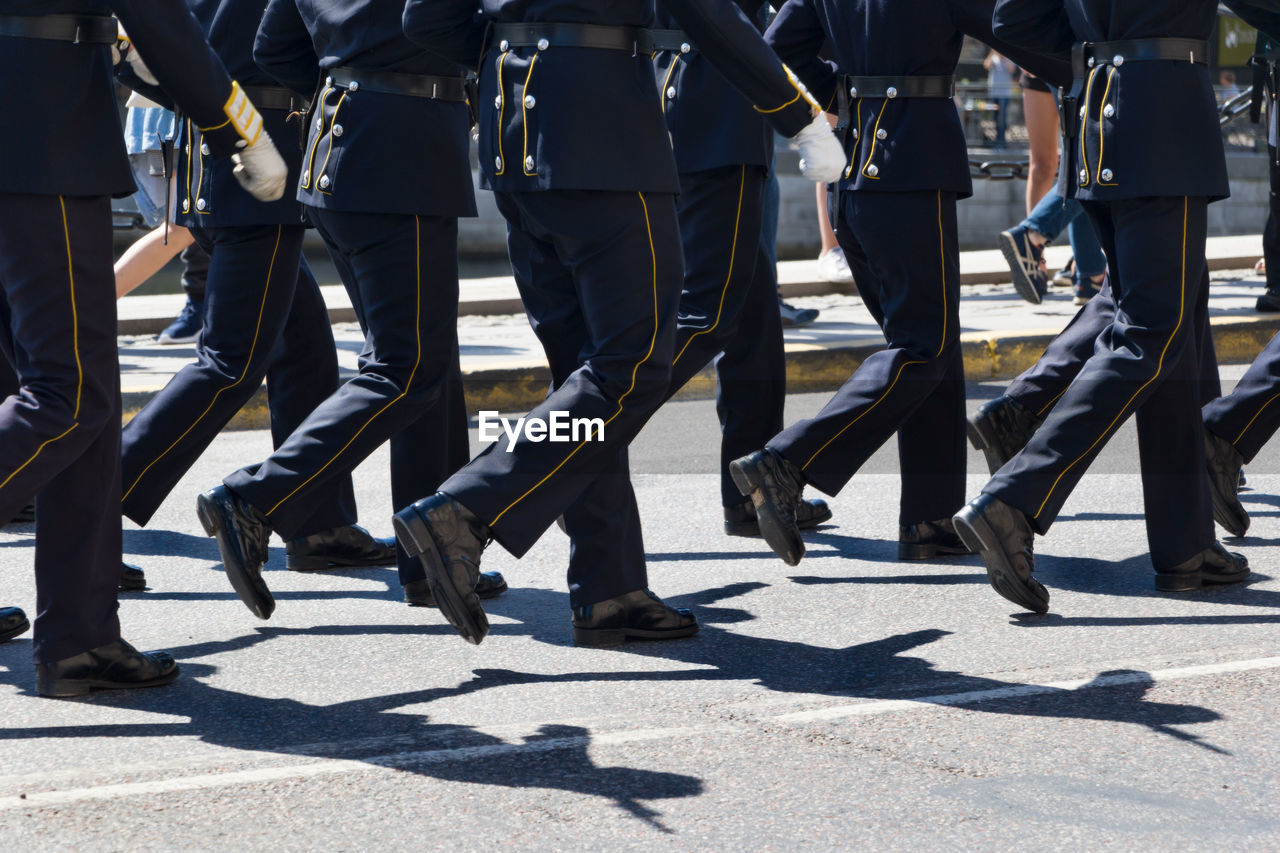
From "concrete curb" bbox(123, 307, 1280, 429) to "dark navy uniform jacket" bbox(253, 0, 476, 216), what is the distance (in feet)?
10.7

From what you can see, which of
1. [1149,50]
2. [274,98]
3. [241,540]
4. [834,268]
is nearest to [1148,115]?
[1149,50]

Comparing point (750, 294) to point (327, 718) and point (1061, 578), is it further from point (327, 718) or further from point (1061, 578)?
point (327, 718)

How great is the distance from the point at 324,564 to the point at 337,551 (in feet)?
0.16

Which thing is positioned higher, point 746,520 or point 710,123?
point 710,123

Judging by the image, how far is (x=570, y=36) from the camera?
411 centimetres

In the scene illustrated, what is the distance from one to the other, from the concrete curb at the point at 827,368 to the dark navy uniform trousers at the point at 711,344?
2186mm

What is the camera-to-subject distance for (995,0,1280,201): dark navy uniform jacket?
4566 millimetres

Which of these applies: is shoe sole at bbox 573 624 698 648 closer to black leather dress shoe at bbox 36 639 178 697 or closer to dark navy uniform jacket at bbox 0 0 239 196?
black leather dress shoe at bbox 36 639 178 697

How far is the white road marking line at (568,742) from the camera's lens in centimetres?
338

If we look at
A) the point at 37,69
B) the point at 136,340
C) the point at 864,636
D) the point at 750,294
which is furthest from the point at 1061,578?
the point at 136,340

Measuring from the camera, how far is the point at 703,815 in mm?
3252

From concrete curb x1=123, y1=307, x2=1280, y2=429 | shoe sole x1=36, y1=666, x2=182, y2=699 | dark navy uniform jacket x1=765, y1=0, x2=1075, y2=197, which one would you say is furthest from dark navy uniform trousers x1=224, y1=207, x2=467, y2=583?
concrete curb x1=123, y1=307, x2=1280, y2=429

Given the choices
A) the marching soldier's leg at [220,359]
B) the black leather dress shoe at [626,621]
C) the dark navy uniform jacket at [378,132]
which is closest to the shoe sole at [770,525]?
the black leather dress shoe at [626,621]

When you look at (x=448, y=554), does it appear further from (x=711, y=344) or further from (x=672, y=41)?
(x=672, y=41)
